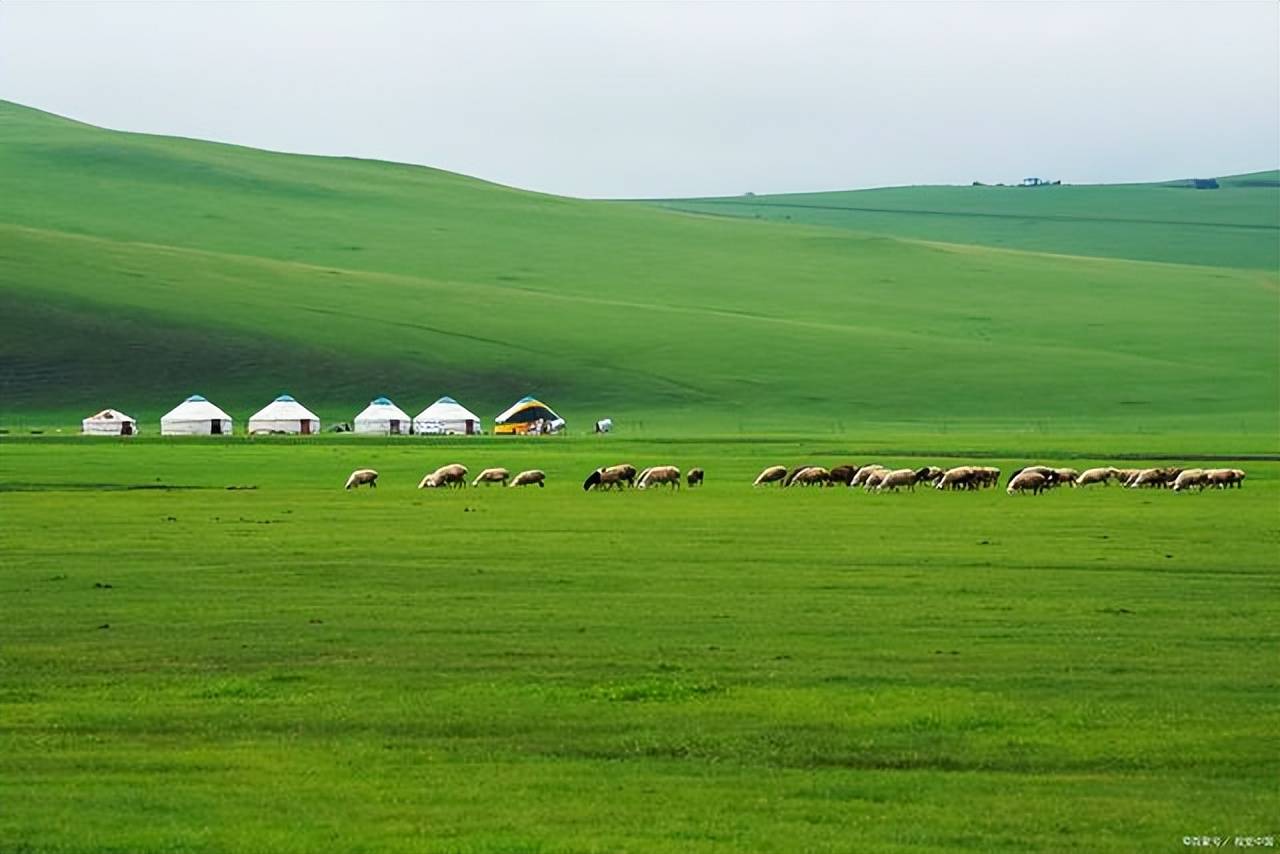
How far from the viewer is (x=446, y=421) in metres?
76.5

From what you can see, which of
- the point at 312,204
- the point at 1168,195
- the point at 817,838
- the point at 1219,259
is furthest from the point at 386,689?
the point at 1168,195

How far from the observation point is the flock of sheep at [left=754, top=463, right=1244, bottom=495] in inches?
1526

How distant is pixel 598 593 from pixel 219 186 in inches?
4783

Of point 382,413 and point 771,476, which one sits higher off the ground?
point 382,413

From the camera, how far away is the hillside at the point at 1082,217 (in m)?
153

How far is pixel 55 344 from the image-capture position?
89.8 meters

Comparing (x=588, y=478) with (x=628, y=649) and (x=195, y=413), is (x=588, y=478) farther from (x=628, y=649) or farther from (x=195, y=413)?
(x=195, y=413)

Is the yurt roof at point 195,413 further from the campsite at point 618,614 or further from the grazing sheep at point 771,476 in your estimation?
the grazing sheep at point 771,476

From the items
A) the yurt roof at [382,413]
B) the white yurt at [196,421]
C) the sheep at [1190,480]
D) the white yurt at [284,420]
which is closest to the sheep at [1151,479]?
the sheep at [1190,480]

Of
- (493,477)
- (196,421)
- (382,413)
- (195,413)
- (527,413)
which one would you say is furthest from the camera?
(382,413)

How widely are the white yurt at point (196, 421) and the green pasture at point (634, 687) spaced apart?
46.8 metres

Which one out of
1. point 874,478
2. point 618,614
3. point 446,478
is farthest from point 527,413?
point 618,614

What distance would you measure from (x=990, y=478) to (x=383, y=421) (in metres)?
39.8

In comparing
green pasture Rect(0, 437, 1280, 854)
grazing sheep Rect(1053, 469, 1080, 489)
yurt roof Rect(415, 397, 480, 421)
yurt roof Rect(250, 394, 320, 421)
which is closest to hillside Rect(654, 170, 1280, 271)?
yurt roof Rect(415, 397, 480, 421)
